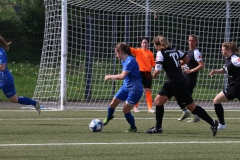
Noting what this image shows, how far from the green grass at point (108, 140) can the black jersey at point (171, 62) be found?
1.06 m

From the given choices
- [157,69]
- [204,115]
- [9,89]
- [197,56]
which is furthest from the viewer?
[197,56]

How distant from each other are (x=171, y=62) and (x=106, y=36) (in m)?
7.31

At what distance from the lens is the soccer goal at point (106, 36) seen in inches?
663

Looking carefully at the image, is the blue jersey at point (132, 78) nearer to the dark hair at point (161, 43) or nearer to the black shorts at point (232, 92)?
the dark hair at point (161, 43)

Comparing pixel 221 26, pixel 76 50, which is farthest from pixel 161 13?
pixel 76 50

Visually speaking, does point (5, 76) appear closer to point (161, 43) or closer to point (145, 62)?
point (161, 43)

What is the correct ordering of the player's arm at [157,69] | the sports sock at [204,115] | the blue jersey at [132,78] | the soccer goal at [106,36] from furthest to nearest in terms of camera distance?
the soccer goal at [106,36], the blue jersey at [132,78], the sports sock at [204,115], the player's arm at [157,69]

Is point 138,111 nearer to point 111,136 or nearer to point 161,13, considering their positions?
point 161,13

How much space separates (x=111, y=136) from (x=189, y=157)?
2.53m

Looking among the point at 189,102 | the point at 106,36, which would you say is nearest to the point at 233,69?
the point at 189,102

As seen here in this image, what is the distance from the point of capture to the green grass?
8844 mm

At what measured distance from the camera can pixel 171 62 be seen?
11273 millimetres

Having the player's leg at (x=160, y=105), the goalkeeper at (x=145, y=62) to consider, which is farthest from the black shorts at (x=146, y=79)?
the player's leg at (x=160, y=105)

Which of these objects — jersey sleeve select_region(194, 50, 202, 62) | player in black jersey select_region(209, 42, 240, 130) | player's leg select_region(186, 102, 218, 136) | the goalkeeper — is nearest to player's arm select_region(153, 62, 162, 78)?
player's leg select_region(186, 102, 218, 136)
